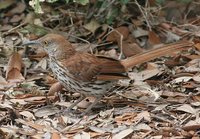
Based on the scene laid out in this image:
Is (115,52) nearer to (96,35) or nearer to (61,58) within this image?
(96,35)

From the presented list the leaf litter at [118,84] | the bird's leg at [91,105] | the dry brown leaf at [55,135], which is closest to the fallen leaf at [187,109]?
the leaf litter at [118,84]

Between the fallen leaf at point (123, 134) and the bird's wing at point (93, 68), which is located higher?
the bird's wing at point (93, 68)

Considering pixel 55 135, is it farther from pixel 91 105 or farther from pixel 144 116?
pixel 144 116

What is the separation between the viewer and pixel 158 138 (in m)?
4.95

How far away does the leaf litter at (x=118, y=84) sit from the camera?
17.1 feet

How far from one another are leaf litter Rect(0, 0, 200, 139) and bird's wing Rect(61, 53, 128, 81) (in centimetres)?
31

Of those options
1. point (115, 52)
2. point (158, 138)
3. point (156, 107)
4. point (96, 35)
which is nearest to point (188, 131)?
point (158, 138)

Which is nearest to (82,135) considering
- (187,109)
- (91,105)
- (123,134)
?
(123,134)

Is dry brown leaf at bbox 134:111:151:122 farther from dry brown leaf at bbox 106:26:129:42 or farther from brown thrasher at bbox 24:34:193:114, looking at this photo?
dry brown leaf at bbox 106:26:129:42

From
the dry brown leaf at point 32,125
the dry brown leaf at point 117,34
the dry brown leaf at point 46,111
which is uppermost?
the dry brown leaf at point 117,34

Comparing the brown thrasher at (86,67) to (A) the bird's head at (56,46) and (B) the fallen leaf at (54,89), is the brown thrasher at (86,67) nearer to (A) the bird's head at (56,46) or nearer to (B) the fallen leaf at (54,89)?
(A) the bird's head at (56,46)

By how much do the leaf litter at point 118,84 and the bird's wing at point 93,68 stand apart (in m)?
0.31

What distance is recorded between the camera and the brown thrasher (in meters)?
5.50

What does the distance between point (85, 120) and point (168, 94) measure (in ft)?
2.82
